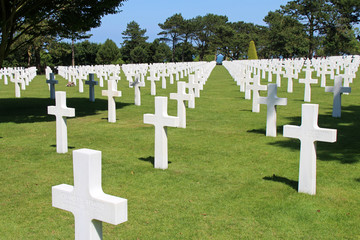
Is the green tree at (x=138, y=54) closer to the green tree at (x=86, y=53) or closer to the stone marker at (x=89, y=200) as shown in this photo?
the green tree at (x=86, y=53)

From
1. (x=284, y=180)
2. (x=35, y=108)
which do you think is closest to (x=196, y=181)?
(x=284, y=180)

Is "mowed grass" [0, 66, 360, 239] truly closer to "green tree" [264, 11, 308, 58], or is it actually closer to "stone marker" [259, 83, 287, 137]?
"stone marker" [259, 83, 287, 137]

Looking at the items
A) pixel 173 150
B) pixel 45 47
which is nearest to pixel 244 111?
pixel 173 150

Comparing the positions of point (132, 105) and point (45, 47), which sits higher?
point (45, 47)

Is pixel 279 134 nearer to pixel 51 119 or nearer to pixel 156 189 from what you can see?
pixel 156 189

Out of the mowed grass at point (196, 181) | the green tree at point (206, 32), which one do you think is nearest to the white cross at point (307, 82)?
the mowed grass at point (196, 181)

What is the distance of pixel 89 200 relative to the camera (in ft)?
8.39

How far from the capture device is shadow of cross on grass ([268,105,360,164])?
694 cm

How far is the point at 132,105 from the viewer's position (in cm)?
1462

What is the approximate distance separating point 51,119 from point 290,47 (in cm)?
5450

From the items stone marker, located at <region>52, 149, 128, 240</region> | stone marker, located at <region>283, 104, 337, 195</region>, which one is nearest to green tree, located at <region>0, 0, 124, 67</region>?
stone marker, located at <region>283, 104, 337, 195</region>

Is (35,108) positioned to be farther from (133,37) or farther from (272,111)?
(133,37)

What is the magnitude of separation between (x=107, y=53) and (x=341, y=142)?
58.7 m

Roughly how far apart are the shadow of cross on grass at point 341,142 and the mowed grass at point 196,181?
2 cm
